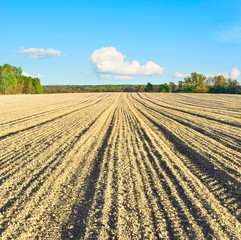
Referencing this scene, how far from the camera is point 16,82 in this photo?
6931cm

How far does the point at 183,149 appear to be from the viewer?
813 cm

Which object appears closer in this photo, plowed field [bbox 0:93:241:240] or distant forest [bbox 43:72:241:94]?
plowed field [bbox 0:93:241:240]

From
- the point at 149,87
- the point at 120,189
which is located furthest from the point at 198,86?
the point at 120,189

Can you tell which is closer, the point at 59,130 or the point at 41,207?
the point at 41,207

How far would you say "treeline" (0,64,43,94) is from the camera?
2562 inches

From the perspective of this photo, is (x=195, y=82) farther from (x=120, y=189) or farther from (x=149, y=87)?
(x=120, y=189)

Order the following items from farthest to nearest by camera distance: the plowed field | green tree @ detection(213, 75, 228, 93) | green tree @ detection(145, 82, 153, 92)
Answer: green tree @ detection(145, 82, 153, 92)
green tree @ detection(213, 75, 228, 93)
the plowed field

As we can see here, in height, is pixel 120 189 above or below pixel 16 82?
below

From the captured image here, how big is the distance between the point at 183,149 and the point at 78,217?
5.32 meters

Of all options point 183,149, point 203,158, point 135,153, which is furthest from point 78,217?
point 183,149

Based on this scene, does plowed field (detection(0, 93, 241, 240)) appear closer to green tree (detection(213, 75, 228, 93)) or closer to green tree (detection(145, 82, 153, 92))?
green tree (detection(213, 75, 228, 93))

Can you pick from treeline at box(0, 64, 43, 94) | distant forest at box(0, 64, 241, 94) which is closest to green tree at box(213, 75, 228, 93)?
distant forest at box(0, 64, 241, 94)

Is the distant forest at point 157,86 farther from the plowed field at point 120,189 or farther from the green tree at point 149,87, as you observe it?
the plowed field at point 120,189

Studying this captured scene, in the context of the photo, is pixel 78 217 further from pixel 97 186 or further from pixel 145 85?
pixel 145 85
